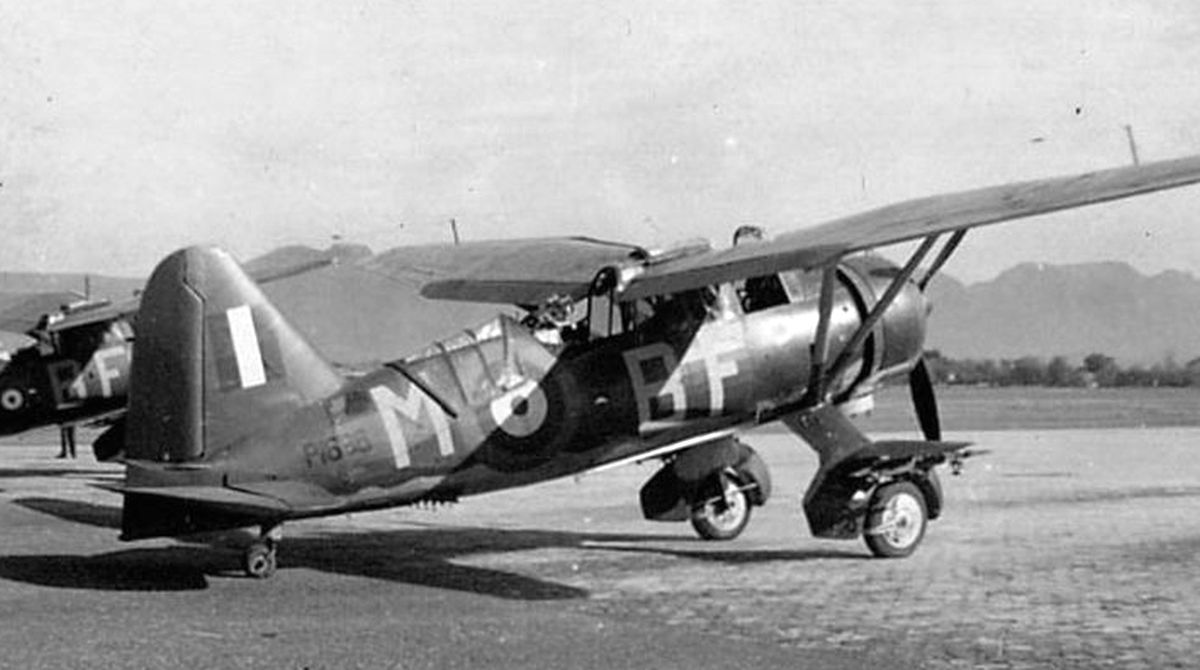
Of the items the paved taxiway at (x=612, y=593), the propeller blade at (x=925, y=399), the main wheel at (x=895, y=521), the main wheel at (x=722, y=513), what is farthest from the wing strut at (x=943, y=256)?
the main wheel at (x=722, y=513)

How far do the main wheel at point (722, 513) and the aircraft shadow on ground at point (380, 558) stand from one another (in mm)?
297

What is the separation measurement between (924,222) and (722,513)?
361 centimetres

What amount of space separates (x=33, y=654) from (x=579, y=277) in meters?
5.50

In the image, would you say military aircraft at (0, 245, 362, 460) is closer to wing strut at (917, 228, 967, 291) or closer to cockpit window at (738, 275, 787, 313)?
cockpit window at (738, 275, 787, 313)

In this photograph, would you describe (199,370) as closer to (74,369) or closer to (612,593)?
(612,593)

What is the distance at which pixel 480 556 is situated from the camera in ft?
38.9

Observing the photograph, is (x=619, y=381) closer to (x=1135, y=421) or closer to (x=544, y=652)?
(x=544, y=652)

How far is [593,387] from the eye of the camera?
10.7m

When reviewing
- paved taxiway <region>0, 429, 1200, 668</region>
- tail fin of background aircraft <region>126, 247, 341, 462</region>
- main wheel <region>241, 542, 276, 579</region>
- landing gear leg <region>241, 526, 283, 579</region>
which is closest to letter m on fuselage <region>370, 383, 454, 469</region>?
tail fin of background aircraft <region>126, 247, 341, 462</region>

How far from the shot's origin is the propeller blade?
12633mm

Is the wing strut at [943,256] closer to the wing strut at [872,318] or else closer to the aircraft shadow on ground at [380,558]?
the wing strut at [872,318]

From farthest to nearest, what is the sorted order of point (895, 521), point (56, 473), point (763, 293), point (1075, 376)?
point (1075, 376)
point (56, 473)
point (763, 293)
point (895, 521)

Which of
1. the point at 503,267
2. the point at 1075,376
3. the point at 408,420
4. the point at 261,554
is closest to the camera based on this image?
the point at 408,420

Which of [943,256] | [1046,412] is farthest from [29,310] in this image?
[1046,412]
